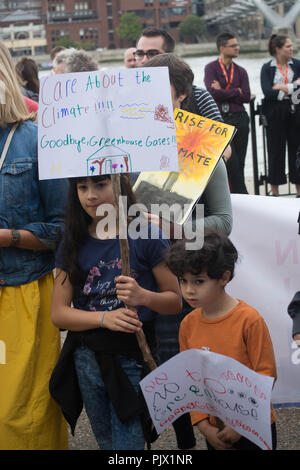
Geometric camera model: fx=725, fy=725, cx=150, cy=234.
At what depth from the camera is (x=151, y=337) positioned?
2709 millimetres

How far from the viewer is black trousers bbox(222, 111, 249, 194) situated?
Result: 7770mm

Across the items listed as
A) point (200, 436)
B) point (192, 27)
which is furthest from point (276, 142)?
point (192, 27)

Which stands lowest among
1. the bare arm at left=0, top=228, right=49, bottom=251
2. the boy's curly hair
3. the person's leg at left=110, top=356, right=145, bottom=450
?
the person's leg at left=110, top=356, right=145, bottom=450

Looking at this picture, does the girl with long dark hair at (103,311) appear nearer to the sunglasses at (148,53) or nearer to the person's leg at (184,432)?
the person's leg at (184,432)

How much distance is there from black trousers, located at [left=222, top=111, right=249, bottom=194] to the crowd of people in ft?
15.6

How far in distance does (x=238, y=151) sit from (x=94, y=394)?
5961 millimetres

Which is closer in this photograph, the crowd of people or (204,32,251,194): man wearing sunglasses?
the crowd of people

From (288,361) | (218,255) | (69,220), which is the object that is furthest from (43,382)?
(288,361)

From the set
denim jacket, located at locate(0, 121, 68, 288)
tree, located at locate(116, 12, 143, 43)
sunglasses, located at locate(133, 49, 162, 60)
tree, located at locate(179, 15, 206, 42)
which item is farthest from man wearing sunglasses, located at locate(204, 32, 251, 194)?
tree, located at locate(179, 15, 206, 42)

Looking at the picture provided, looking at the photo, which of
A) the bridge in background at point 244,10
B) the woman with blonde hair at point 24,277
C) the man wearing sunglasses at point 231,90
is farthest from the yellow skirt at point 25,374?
the bridge in background at point 244,10

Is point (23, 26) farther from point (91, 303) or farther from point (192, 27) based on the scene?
point (91, 303)

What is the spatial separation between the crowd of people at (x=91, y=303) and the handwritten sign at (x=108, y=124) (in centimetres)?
14

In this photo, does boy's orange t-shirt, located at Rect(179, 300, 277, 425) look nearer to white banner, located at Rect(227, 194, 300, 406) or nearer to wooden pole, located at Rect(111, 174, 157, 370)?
wooden pole, located at Rect(111, 174, 157, 370)

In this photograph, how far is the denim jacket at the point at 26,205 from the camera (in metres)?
2.75
